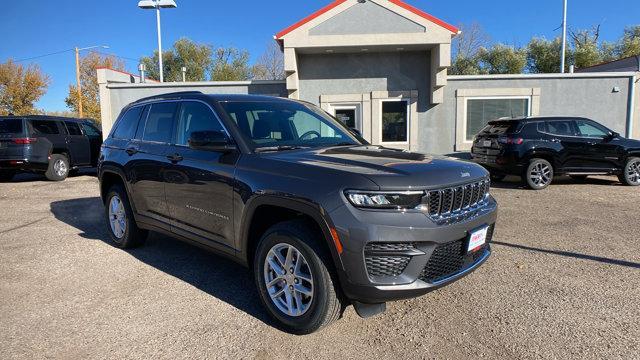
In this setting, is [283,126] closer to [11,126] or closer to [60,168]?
[11,126]

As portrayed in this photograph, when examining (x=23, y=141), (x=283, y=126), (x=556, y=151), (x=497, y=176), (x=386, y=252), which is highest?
(x=283, y=126)

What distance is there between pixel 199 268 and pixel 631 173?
10401 mm

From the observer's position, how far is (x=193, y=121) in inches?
169

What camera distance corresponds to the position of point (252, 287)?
421cm

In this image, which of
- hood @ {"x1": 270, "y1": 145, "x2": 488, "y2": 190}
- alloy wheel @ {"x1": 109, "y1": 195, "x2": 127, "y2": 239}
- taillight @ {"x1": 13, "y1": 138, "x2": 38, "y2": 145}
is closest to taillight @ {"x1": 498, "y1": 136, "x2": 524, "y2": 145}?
hood @ {"x1": 270, "y1": 145, "x2": 488, "y2": 190}

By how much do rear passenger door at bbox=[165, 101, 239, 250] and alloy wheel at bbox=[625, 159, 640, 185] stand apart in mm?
10384

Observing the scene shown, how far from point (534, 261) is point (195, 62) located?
49211 millimetres

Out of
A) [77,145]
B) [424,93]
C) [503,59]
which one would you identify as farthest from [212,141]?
[503,59]

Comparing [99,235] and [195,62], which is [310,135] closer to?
[99,235]

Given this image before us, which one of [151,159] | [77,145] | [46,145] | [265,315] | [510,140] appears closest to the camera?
[265,315]

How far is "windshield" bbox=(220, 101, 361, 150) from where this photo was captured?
387 cm

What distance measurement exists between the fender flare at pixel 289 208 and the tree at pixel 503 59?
41.3 m

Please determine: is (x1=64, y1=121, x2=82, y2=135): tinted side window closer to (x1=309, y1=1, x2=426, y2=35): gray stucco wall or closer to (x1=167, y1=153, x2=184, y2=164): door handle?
(x1=309, y1=1, x2=426, y2=35): gray stucco wall

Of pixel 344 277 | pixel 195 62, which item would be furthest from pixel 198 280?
pixel 195 62
